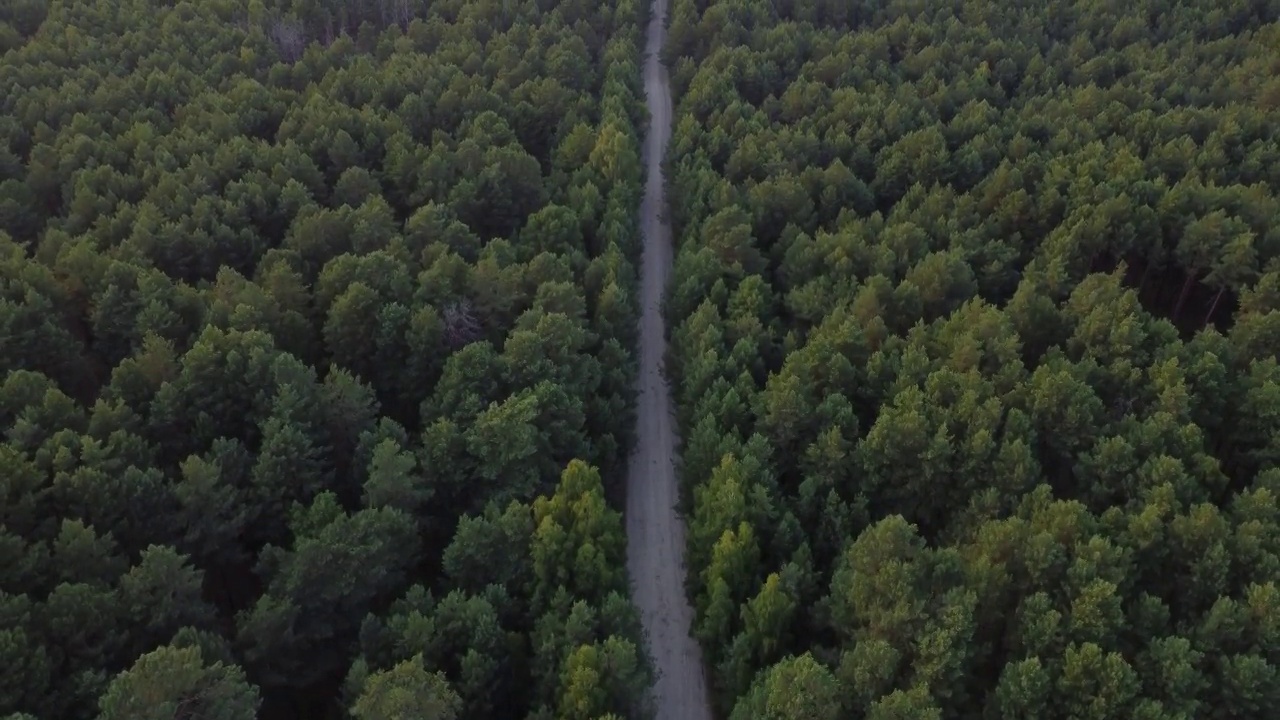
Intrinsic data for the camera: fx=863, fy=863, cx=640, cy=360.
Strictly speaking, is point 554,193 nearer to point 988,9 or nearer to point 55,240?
point 55,240

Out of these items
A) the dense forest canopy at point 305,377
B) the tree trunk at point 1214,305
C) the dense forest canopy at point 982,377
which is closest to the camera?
the dense forest canopy at point 305,377

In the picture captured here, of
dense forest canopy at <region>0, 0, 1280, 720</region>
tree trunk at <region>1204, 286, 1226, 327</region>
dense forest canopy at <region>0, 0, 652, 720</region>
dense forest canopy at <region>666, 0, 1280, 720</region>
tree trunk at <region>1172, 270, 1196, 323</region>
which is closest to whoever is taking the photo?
dense forest canopy at <region>0, 0, 652, 720</region>

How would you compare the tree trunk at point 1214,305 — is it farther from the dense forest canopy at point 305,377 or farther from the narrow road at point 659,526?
the dense forest canopy at point 305,377

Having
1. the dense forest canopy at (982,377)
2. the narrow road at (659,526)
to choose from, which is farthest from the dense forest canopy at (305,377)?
the dense forest canopy at (982,377)

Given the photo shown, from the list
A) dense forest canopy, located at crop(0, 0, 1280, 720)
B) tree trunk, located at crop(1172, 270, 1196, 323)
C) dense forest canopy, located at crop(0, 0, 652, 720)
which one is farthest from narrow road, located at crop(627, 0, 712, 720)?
tree trunk, located at crop(1172, 270, 1196, 323)

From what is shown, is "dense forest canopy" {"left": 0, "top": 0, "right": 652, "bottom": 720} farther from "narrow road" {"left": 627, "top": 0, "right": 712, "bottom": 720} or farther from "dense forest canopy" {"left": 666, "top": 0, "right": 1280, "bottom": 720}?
"dense forest canopy" {"left": 666, "top": 0, "right": 1280, "bottom": 720}

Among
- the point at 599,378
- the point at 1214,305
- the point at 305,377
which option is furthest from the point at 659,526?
the point at 1214,305

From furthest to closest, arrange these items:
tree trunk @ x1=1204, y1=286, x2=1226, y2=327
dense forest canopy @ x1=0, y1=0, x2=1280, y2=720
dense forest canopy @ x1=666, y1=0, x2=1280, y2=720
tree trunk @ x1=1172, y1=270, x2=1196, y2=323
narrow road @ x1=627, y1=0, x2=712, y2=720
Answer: tree trunk @ x1=1172, y1=270, x2=1196, y2=323
tree trunk @ x1=1204, y1=286, x2=1226, y2=327
narrow road @ x1=627, y1=0, x2=712, y2=720
dense forest canopy @ x1=666, y1=0, x2=1280, y2=720
dense forest canopy @ x1=0, y1=0, x2=1280, y2=720
